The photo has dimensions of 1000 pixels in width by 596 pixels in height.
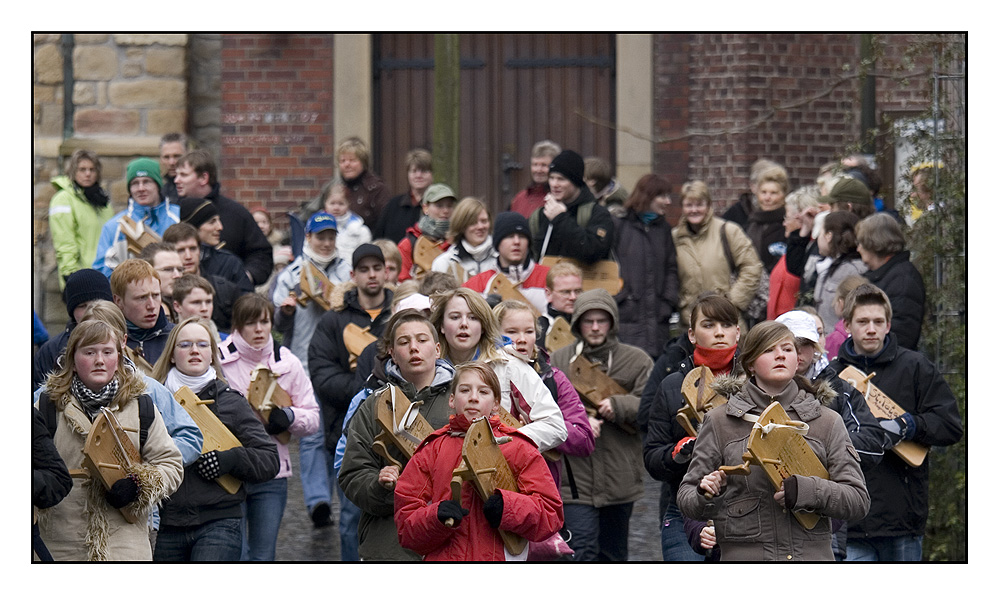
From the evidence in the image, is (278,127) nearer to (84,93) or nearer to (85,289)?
(84,93)

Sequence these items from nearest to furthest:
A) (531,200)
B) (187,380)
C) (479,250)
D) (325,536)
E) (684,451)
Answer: (684,451)
(187,380)
(325,536)
(479,250)
(531,200)

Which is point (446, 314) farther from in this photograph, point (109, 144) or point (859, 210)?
point (109, 144)

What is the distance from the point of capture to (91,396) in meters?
5.26

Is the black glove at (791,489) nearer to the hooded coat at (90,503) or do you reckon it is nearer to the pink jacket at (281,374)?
the hooded coat at (90,503)

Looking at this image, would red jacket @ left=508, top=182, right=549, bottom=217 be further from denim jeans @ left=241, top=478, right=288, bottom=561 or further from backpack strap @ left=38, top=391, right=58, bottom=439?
backpack strap @ left=38, top=391, right=58, bottom=439

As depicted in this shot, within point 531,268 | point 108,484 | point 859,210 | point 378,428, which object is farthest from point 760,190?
point 108,484

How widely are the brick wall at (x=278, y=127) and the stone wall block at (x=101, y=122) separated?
0.93 metres

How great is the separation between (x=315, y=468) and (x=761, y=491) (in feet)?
11.8

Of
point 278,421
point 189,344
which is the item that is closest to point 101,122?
point 278,421

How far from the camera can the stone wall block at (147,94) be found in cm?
1282

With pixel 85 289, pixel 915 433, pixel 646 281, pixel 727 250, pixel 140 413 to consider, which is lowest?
pixel 915 433

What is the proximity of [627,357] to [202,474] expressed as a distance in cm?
218

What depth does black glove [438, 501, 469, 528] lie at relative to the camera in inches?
187

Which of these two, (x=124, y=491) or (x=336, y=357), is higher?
(x=336, y=357)
